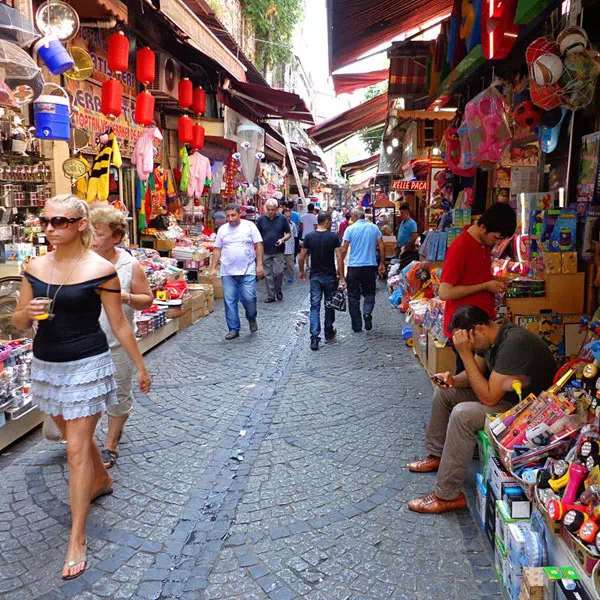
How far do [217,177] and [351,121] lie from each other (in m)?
3.95

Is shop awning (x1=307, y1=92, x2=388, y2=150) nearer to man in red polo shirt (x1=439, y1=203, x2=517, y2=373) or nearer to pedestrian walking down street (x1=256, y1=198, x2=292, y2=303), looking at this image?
pedestrian walking down street (x1=256, y1=198, x2=292, y2=303)

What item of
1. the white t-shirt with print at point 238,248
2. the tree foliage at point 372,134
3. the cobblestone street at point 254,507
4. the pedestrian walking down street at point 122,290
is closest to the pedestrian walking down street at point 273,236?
the white t-shirt with print at point 238,248

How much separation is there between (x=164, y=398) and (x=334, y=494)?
242cm

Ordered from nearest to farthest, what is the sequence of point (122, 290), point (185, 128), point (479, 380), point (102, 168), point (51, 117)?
point (479, 380) < point (122, 290) < point (51, 117) < point (102, 168) < point (185, 128)

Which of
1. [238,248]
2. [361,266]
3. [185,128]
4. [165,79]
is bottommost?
[361,266]

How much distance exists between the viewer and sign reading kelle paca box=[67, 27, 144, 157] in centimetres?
777

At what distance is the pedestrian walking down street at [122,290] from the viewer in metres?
3.67

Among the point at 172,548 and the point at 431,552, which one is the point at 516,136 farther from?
the point at 172,548

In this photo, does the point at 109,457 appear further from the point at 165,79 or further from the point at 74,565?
the point at 165,79

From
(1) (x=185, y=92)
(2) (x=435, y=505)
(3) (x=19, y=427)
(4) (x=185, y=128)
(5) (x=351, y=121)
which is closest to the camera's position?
(2) (x=435, y=505)

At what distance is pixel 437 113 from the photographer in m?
9.68

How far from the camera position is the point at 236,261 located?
7664 mm

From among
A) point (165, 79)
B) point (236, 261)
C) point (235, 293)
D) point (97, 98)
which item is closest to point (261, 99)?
point (165, 79)

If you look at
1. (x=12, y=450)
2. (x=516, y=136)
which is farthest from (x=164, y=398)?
(x=516, y=136)
